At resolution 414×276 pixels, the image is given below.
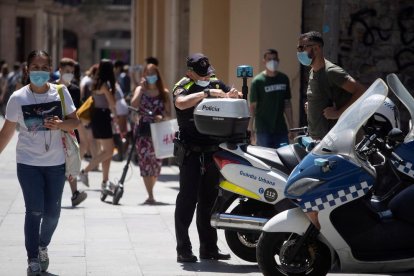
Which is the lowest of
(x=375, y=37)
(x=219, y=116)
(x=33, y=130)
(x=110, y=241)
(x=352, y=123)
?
(x=110, y=241)

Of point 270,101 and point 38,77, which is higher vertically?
point 38,77

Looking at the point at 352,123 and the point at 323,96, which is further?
the point at 323,96

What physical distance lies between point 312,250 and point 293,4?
694cm

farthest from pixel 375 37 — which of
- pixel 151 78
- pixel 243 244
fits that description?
pixel 243 244

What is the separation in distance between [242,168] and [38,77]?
169 cm

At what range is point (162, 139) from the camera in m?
12.9

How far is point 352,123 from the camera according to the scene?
285 inches

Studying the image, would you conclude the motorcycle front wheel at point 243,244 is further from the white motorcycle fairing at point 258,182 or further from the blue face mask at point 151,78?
the blue face mask at point 151,78

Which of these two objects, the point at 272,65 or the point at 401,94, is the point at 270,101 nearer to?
the point at 272,65

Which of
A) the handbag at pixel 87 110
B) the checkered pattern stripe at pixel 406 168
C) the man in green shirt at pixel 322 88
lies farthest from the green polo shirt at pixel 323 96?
the handbag at pixel 87 110

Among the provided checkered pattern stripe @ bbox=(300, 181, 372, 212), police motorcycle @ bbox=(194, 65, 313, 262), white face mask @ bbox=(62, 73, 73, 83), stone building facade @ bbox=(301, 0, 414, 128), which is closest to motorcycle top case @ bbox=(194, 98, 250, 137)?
police motorcycle @ bbox=(194, 65, 313, 262)

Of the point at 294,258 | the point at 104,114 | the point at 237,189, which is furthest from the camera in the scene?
the point at 104,114

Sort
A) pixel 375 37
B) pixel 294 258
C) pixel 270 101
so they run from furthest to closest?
pixel 375 37 → pixel 270 101 → pixel 294 258

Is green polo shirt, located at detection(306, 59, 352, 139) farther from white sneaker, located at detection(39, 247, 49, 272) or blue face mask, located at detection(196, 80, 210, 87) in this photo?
white sneaker, located at detection(39, 247, 49, 272)
